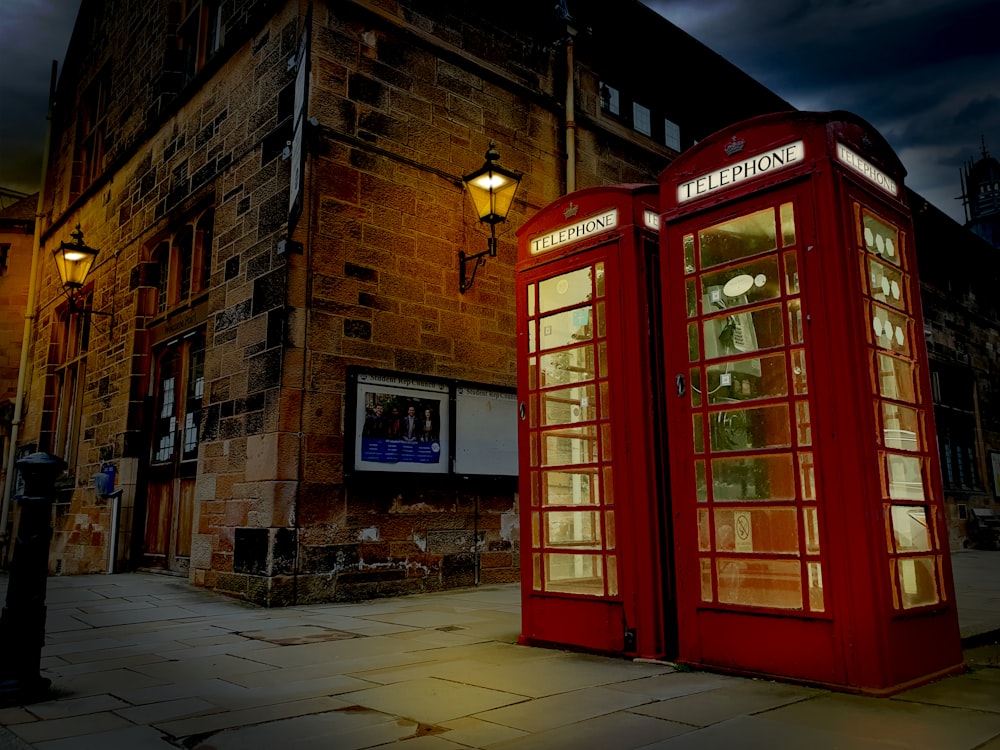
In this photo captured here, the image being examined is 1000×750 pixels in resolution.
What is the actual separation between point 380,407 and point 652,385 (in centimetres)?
369

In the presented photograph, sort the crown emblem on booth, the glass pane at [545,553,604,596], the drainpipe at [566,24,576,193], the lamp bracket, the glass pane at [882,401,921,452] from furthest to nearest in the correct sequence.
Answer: the drainpipe at [566,24,576,193], the lamp bracket, the glass pane at [545,553,604,596], the crown emblem on booth, the glass pane at [882,401,921,452]

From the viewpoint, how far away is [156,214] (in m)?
10.4

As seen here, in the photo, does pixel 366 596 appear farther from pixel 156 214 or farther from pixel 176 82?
pixel 176 82

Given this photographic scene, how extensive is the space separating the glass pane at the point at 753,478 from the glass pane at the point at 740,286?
823 millimetres

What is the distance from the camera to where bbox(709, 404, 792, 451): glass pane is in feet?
12.4

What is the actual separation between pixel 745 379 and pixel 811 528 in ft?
2.72

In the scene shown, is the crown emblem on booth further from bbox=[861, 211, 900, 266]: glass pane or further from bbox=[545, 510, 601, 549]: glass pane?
bbox=[545, 510, 601, 549]: glass pane

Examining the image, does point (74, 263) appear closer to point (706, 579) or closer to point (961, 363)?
point (706, 579)

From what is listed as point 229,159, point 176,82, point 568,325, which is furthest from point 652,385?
point 176,82

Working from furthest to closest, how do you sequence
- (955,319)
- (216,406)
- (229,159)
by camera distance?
(955,319) → (229,159) → (216,406)

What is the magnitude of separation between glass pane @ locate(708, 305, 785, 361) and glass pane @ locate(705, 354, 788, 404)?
0.24 ft

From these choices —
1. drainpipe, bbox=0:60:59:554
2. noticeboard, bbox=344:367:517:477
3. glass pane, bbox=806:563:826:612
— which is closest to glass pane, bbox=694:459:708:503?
glass pane, bbox=806:563:826:612

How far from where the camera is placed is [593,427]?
4.55 meters

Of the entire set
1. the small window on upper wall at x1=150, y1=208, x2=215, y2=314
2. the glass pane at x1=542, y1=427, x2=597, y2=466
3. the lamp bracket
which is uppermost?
the small window on upper wall at x1=150, y1=208, x2=215, y2=314
